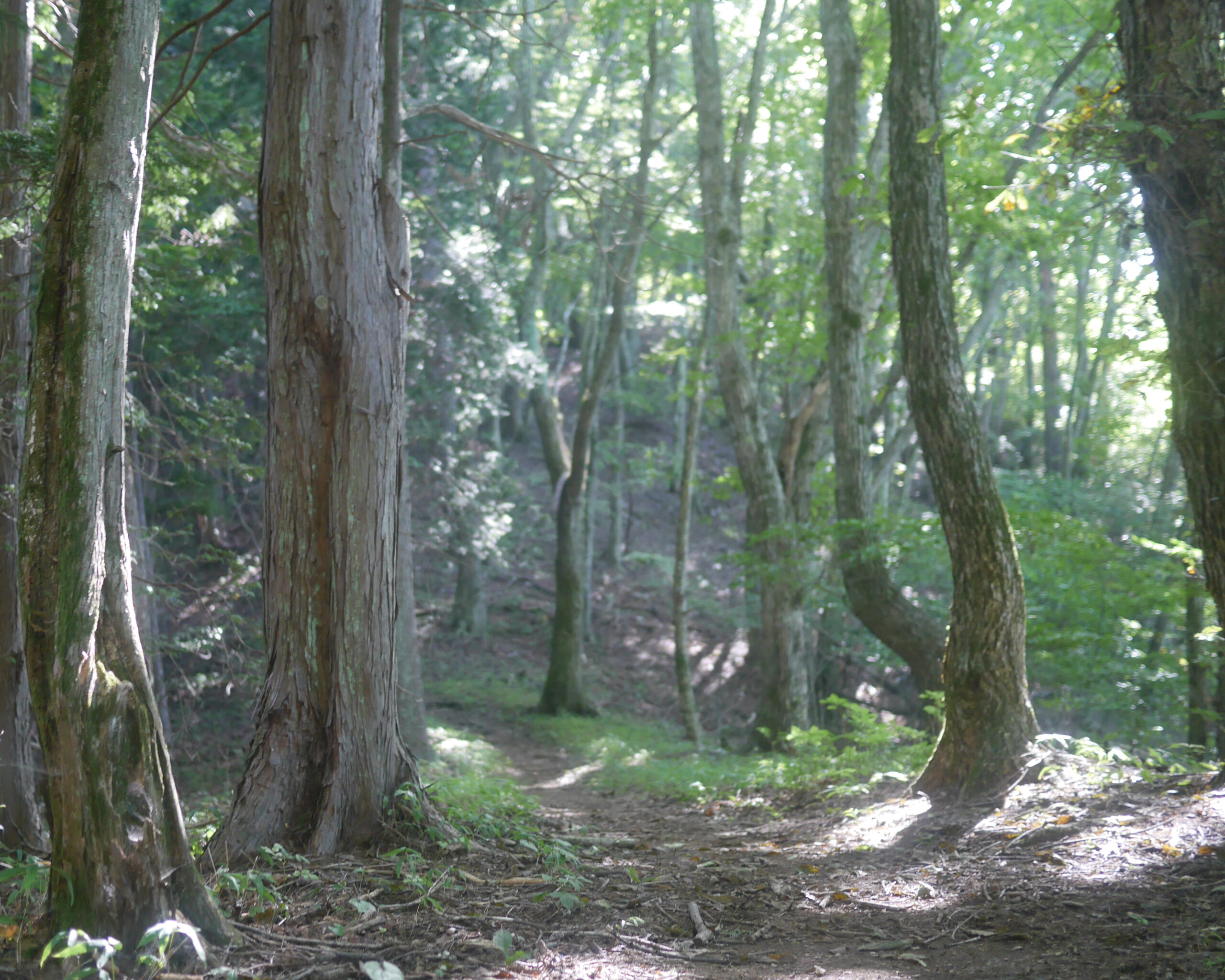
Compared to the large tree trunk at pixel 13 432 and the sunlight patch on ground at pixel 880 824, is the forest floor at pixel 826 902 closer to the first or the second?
the sunlight patch on ground at pixel 880 824

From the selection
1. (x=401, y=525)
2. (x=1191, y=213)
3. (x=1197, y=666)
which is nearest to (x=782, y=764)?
(x=1197, y=666)

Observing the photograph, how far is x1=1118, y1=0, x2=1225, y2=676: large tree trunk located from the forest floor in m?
1.38

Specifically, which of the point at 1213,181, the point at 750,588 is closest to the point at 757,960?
the point at 1213,181

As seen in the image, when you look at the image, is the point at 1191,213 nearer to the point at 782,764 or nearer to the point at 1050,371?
the point at 782,764

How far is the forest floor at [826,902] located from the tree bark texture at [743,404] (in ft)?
20.8

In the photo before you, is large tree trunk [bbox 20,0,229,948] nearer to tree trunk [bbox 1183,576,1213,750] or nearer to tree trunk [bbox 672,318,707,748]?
tree trunk [bbox 1183,576,1213,750]

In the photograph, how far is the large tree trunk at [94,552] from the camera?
102 inches

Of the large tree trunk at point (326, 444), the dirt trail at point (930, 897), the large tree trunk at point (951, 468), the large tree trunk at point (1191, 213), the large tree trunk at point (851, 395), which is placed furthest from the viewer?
the large tree trunk at point (851, 395)

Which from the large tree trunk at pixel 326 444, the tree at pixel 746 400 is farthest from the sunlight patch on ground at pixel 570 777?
the large tree trunk at pixel 326 444

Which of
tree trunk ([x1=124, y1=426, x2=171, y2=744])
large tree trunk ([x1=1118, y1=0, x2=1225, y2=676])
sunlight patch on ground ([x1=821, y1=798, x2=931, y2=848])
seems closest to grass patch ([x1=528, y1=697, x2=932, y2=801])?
sunlight patch on ground ([x1=821, y1=798, x2=931, y2=848])

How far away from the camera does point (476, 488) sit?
51.4 ft

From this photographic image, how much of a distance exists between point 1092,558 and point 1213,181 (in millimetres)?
6777

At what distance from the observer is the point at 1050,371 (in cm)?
2380

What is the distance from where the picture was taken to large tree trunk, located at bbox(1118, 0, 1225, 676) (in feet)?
13.6
